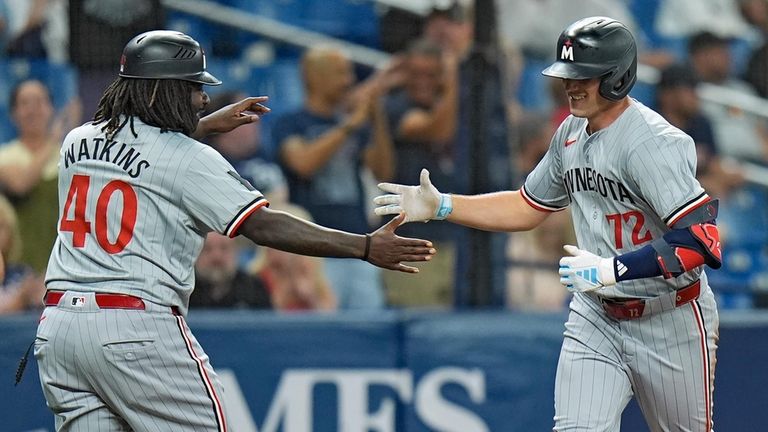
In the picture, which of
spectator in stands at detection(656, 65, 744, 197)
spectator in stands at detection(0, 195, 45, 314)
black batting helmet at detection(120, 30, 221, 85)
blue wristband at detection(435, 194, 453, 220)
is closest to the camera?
black batting helmet at detection(120, 30, 221, 85)

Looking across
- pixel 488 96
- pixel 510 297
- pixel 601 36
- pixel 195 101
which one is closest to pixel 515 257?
pixel 510 297

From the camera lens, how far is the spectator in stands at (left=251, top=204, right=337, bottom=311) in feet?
22.4

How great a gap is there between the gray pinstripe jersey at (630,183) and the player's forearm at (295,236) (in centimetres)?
94

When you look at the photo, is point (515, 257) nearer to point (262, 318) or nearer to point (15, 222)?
point (262, 318)

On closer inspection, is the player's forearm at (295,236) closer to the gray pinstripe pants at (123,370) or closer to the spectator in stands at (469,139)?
the gray pinstripe pants at (123,370)

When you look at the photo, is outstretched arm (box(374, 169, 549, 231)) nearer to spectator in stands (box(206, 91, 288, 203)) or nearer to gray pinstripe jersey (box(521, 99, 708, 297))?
gray pinstripe jersey (box(521, 99, 708, 297))

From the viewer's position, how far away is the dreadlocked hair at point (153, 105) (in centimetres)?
404

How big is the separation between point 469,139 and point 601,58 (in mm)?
2528

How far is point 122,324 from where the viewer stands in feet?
12.8

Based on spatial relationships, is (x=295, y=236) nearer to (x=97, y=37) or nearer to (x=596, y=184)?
(x=596, y=184)

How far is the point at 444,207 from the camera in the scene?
4809mm

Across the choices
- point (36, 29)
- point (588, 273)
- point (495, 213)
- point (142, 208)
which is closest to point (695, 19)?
point (495, 213)

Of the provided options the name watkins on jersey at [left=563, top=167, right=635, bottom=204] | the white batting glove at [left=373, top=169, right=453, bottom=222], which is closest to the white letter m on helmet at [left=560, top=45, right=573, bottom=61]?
the name watkins on jersey at [left=563, top=167, right=635, bottom=204]

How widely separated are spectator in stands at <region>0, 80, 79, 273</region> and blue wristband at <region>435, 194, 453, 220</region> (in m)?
2.72
